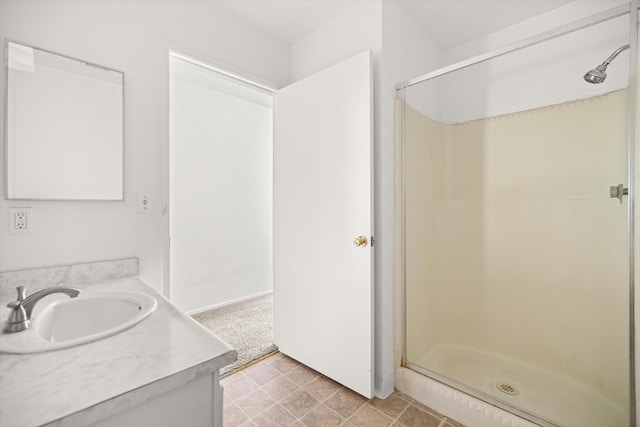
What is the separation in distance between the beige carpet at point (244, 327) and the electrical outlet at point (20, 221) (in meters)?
1.32

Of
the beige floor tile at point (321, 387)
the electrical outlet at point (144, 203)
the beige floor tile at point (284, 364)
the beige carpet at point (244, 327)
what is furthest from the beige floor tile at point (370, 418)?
the electrical outlet at point (144, 203)

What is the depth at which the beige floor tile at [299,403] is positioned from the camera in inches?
59.9

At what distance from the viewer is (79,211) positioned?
4.42 ft

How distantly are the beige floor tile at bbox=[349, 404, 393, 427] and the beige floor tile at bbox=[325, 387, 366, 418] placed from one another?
0.10 ft

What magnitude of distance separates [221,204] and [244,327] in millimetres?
1329

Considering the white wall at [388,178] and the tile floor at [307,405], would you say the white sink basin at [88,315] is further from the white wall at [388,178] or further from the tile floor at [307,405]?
the white wall at [388,178]

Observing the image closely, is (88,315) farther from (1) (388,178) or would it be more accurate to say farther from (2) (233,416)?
(1) (388,178)

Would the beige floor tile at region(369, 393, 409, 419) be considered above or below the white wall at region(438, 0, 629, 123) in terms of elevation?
below

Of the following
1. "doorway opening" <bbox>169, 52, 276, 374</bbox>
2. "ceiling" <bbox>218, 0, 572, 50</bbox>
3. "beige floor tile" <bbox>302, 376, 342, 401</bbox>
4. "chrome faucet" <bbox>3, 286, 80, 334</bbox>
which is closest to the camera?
"chrome faucet" <bbox>3, 286, 80, 334</bbox>

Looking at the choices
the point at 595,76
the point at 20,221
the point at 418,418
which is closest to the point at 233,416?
the point at 418,418

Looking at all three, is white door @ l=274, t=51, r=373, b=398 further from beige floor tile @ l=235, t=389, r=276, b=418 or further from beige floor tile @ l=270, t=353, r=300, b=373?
beige floor tile @ l=235, t=389, r=276, b=418

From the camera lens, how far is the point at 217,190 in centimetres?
308

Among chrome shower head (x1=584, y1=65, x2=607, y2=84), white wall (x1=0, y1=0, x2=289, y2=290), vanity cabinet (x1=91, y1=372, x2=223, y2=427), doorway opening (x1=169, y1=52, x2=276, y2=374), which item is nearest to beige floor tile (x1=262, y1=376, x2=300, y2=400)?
doorway opening (x1=169, y1=52, x2=276, y2=374)

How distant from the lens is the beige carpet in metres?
2.10
